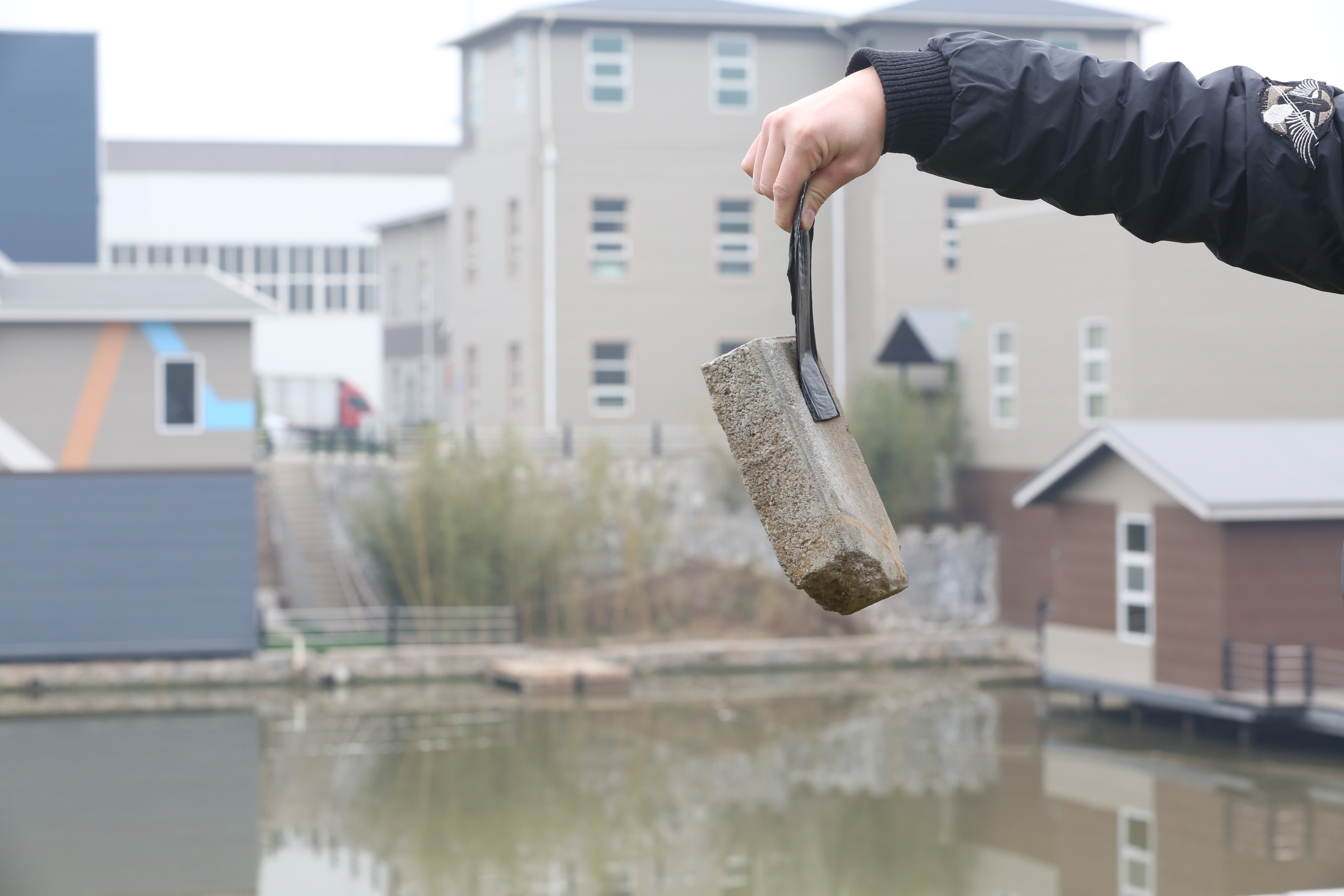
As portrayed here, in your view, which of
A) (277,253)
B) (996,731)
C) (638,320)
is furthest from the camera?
(277,253)

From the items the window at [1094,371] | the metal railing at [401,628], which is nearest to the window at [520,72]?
the metal railing at [401,628]

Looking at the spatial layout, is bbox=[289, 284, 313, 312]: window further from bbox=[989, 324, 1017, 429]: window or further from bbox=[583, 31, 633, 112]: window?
bbox=[989, 324, 1017, 429]: window

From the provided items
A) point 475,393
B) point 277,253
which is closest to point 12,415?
point 475,393

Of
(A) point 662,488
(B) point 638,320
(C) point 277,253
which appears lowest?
(A) point 662,488

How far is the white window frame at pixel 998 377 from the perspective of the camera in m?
22.7

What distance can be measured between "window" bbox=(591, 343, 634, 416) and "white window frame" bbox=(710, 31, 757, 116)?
4403mm

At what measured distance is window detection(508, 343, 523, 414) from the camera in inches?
1020

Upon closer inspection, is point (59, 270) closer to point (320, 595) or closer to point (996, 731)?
point (320, 595)

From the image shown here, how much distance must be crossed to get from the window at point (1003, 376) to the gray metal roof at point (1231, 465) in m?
4.58

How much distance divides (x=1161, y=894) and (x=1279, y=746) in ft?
18.1

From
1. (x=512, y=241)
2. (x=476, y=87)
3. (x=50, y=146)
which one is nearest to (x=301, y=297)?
(x=476, y=87)

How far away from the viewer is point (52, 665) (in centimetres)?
1852

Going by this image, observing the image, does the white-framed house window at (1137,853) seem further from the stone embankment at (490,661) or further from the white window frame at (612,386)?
the white window frame at (612,386)

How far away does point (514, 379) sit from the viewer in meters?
26.2
